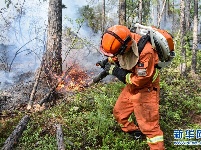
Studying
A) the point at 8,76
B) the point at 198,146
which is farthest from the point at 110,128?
the point at 8,76

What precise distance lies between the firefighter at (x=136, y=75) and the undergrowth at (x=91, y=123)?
1.39 ft

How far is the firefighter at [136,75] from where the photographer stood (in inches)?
152

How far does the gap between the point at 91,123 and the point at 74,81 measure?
12.3 ft

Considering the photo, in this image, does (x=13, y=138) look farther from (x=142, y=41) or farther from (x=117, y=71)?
(x=142, y=41)

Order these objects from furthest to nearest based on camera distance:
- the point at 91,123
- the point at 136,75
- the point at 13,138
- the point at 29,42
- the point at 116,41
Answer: the point at 29,42 → the point at 91,123 → the point at 13,138 → the point at 136,75 → the point at 116,41

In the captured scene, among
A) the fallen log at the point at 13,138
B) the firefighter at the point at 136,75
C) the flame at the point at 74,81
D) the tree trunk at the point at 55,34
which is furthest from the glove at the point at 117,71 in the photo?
the tree trunk at the point at 55,34

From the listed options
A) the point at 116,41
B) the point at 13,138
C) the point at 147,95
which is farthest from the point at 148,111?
the point at 13,138

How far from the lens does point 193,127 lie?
5398 millimetres

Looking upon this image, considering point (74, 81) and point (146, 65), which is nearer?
point (146, 65)

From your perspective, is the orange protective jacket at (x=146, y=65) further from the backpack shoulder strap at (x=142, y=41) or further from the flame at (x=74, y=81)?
the flame at (x=74, y=81)

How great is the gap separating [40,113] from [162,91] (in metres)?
3.12

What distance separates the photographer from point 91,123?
5.01 metres

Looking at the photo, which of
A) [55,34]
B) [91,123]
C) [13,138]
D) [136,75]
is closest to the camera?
[136,75]

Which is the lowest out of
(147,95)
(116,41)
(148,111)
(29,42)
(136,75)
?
(148,111)
